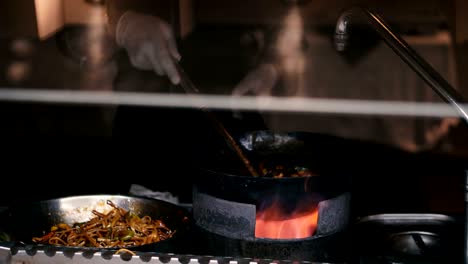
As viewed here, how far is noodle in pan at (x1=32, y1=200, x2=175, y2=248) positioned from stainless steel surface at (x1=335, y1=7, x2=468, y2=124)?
84 centimetres

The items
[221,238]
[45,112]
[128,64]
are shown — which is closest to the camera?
[221,238]

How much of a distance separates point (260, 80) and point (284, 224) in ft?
6.51

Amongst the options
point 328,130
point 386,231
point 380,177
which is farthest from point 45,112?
point 386,231

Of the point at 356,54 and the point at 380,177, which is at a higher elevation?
the point at 356,54

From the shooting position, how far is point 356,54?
456 cm

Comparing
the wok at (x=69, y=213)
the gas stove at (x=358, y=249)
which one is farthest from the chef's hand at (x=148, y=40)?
the gas stove at (x=358, y=249)

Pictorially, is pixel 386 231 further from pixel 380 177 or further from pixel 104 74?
pixel 104 74

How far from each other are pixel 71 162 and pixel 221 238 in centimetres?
249

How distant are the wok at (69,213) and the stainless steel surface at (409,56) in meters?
0.81

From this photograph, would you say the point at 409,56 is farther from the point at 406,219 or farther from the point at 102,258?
the point at 102,258

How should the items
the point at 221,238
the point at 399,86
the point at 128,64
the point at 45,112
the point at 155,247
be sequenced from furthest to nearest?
1. the point at 45,112
2. the point at 399,86
3. the point at 128,64
4. the point at 221,238
5. the point at 155,247

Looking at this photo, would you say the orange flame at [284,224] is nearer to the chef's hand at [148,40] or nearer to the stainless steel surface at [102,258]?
the stainless steel surface at [102,258]

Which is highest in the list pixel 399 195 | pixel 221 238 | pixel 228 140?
pixel 228 140

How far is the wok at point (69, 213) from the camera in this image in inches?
99.9
